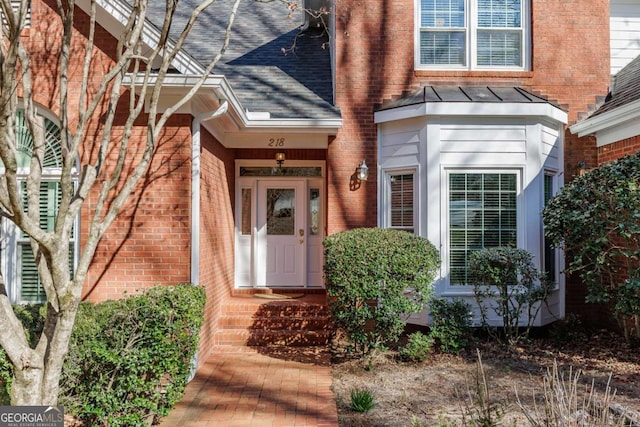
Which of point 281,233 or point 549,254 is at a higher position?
point 281,233

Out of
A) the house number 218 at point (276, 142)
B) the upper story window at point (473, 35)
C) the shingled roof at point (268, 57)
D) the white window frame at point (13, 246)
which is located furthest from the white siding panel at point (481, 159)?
the white window frame at point (13, 246)

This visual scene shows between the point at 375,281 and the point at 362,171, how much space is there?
2.39m

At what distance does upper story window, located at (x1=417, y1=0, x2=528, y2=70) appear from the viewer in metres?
7.84

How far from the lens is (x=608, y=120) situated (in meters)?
7.01

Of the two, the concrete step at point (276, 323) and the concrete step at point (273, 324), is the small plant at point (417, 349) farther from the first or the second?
the concrete step at point (276, 323)

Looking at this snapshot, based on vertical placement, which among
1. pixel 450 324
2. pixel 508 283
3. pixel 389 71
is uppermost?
pixel 389 71

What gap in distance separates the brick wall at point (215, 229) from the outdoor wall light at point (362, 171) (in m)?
2.34

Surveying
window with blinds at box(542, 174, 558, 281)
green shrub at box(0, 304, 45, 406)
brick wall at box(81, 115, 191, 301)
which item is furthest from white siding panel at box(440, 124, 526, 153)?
green shrub at box(0, 304, 45, 406)

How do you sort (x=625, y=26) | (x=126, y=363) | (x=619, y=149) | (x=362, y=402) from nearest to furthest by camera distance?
(x=126, y=363) → (x=362, y=402) → (x=619, y=149) → (x=625, y=26)

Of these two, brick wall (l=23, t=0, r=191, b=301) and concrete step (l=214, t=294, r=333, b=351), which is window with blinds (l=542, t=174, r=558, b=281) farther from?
brick wall (l=23, t=0, r=191, b=301)

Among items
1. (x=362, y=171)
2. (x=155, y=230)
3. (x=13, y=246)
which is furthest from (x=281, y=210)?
(x=13, y=246)

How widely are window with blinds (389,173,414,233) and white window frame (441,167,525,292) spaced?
0.57m

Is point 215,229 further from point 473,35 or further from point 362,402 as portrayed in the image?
point 473,35

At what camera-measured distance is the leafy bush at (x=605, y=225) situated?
572cm
